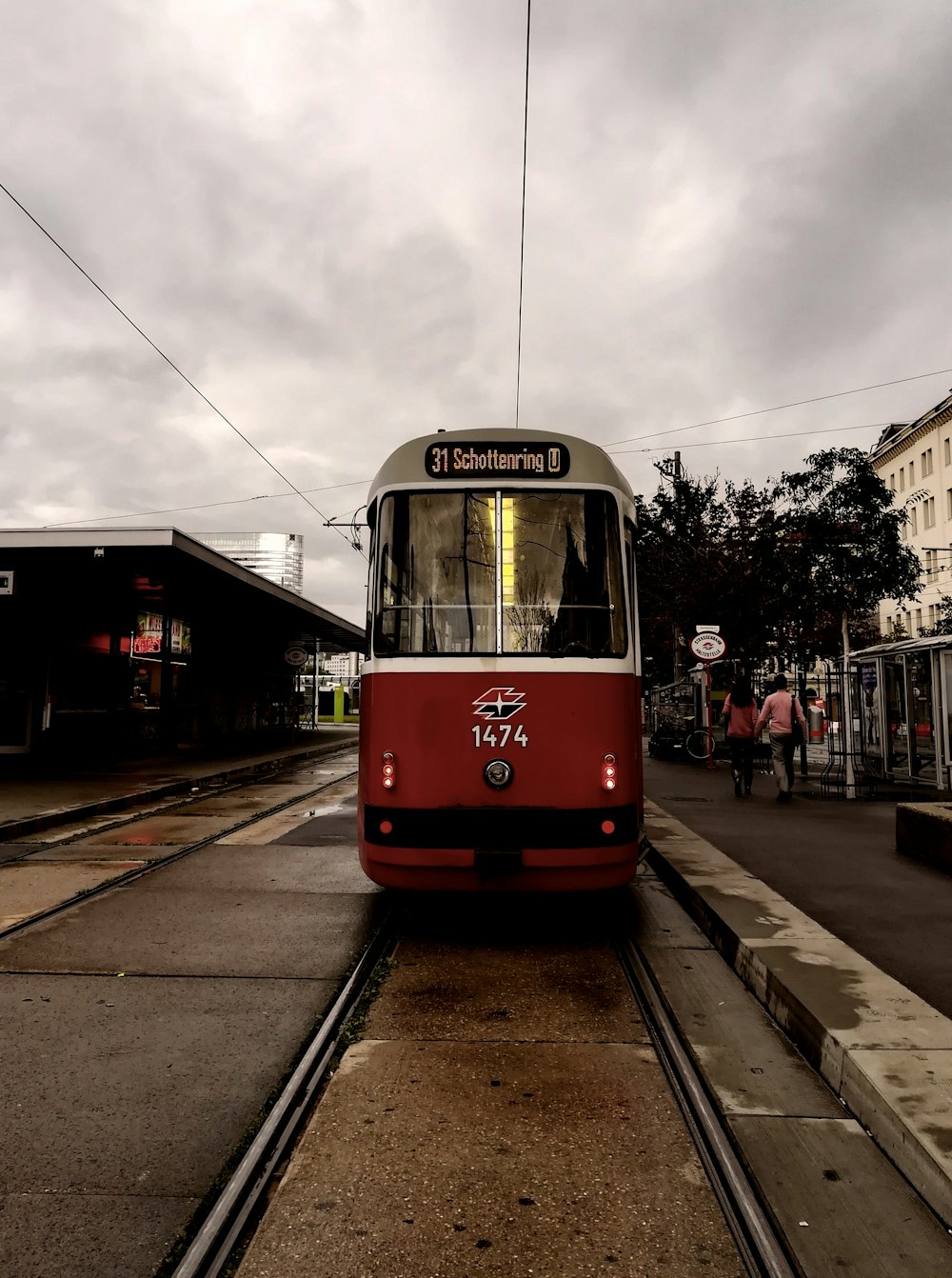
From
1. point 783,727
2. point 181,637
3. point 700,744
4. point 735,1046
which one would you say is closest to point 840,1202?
point 735,1046

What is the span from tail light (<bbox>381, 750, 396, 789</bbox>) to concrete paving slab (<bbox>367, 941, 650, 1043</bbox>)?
1047 mm

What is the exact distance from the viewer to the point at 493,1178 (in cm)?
308

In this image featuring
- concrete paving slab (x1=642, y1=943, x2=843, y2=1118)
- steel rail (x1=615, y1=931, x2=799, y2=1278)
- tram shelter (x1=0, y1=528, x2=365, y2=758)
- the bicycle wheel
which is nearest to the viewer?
steel rail (x1=615, y1=931, x2=799, y2=1278)

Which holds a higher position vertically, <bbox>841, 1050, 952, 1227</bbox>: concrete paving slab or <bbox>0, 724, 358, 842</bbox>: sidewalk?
<bbox>0, 724, 358, 842</bbox>: sidewalk

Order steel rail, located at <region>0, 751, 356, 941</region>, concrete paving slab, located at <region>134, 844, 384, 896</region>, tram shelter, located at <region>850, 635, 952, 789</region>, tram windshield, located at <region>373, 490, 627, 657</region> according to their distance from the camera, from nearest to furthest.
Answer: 1. tram windshield, located at <region>373, 490, 627, 657</region>
2. steel rail, located at <region>0, 751, 356, 941</region>
3. concrete paving slab, located at <region>134, 844, 384, 896</region>
4. tram shelter, located at <region>850, 635, 952, 789</region>

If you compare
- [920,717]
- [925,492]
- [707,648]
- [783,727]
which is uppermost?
[925,492]

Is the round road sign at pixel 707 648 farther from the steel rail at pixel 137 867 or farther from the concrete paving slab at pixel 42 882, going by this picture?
the concrete paving slab at pixel 42 882

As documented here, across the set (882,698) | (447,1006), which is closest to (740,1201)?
(447,1006)

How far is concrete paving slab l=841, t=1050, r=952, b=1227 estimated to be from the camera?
299 cm

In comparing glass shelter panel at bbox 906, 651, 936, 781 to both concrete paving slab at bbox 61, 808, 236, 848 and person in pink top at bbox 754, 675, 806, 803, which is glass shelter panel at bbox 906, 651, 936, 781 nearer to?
person in pink top at bbox 754, 675, 806, 803

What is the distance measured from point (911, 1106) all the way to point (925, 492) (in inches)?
2377

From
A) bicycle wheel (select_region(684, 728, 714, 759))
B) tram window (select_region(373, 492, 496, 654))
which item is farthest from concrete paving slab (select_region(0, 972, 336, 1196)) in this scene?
bicycle wheel (select_region(684, 728, 714, 759))

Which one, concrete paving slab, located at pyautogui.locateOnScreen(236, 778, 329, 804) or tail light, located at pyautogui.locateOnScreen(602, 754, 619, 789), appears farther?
concrete paving slab, located at pyautogui.locateOnScreen(236, 778, 329, 804)

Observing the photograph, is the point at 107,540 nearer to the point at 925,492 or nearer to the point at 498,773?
the point at 498,773
